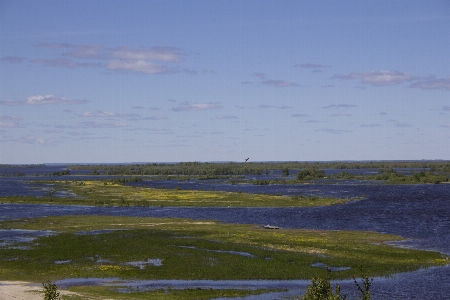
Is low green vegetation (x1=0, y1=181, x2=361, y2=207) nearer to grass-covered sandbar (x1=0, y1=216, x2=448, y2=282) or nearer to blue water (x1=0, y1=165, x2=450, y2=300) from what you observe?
blue water (x1=0, y1=165, x2=450, y2=300)

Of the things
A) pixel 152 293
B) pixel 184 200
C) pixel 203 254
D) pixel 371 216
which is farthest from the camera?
pixel 184 200

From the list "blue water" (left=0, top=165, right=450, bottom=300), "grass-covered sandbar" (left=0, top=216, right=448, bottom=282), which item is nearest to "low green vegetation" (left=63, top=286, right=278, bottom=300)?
"grass-covered sandbar" (left=0, top=216, right=448, bottom=282)

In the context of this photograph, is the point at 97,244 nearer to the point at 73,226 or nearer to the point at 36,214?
the point at 73,226

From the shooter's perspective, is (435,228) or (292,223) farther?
(292,223)

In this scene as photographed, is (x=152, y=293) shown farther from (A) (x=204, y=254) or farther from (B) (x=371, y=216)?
(B) (x=371, y=216)

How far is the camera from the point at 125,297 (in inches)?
1468

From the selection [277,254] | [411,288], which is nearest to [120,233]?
[277,254]

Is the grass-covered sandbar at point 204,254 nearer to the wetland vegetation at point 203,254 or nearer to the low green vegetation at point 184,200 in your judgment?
the wetland vegetation at point 203,254

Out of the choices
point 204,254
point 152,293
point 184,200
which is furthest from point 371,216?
point 152,293

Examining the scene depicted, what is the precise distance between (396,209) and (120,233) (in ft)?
163

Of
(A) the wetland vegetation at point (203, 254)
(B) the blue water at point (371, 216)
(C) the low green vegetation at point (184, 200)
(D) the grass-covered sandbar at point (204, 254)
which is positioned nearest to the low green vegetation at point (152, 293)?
(A) the wetland vegetation at point (203, 254)

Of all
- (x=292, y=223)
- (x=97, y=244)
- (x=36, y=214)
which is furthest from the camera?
(x=36, y=214)

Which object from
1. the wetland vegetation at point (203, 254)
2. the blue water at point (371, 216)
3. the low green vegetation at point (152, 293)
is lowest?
the low green vegetation at point (152, 293)

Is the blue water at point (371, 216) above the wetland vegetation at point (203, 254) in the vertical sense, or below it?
above
